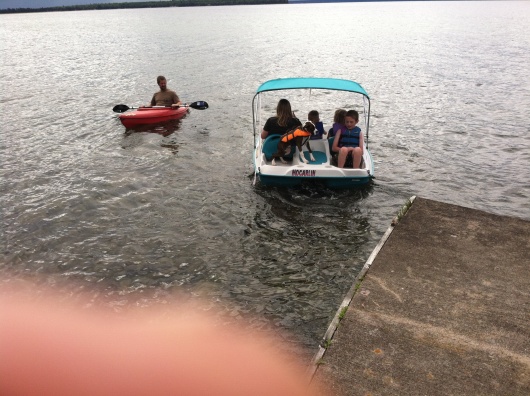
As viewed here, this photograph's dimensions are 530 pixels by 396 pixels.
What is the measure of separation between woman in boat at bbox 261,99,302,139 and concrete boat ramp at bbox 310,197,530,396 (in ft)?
15.6

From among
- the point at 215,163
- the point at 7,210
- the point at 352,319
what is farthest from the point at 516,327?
the point at 7,210

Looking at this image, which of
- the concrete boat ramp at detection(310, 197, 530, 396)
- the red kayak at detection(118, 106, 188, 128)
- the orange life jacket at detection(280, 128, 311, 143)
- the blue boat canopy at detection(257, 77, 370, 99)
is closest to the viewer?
the concrete boat ramp at detection(310, 197, 530, 396)

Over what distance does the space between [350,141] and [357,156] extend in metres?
0.61

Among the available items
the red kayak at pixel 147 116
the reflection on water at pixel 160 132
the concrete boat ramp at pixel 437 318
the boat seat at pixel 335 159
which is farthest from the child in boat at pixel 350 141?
the red kayak at pixel 147 116

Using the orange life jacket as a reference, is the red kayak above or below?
below

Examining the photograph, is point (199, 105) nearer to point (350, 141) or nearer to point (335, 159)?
A: point (335, 159)

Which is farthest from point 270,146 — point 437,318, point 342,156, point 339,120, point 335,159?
point 437,318

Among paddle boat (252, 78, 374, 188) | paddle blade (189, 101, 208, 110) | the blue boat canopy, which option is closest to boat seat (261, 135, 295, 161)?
paddle boat (252, 78, 374, 188)

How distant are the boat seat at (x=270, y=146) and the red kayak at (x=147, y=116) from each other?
7973mm

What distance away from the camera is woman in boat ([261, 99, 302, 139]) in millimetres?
12234

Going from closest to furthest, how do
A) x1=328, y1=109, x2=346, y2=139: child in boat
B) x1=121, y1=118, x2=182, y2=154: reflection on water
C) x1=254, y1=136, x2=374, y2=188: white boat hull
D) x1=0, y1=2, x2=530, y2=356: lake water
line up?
x1=0, y1=2, x2=530, y2=356: lake water
x1=254, y1=136, x2=374, y2=188: white boat hull
x1=328, y1=109, x2=346, y2=139: child in boat
x1=121, y1=118, x2=182, y2=154: reflection on water

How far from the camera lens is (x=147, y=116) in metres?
18.6

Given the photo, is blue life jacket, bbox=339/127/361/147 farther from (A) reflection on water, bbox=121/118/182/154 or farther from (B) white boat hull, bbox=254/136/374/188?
(A) reflection on water, bbox=121/118/182/154

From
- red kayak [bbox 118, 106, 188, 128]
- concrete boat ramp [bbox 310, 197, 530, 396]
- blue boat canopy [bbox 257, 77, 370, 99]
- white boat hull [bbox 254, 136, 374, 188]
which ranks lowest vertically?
red kayak [bbox 118, 106, 188, 128]
